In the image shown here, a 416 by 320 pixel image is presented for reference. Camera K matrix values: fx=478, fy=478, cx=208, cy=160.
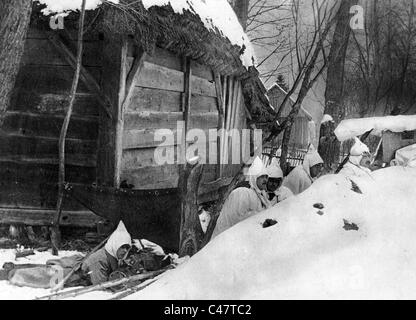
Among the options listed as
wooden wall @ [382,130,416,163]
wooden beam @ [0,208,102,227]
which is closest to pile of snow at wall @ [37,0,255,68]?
wooden beam @ [0,208,102,227]

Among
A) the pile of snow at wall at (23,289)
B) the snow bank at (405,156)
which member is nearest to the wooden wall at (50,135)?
the pile of snow at wall at (23,289)

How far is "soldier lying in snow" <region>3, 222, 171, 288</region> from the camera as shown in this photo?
5.30 meters

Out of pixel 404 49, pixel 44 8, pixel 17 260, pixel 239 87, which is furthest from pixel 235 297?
pixel 404 49

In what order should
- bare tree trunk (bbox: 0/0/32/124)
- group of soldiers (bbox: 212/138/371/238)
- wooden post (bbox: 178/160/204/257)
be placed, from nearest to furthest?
bare tree trunk (bbox: 0/0/32/124) → wooden post (bbox: 178/160/204/257) → group of soldiers (bbox: 212/138/371/238)

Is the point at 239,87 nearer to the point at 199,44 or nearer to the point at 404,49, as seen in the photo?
the point at 199,44

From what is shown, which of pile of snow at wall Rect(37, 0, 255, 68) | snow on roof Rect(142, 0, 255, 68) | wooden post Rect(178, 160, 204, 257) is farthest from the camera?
snow on roof Rect(142, 0, 255, 68)

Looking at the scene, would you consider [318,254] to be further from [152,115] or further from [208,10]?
[208,10]

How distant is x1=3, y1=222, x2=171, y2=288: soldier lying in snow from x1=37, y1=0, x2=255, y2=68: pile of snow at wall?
9.48 ft

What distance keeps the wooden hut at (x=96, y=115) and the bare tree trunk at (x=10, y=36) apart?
1291 mm

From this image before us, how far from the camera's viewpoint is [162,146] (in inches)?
301

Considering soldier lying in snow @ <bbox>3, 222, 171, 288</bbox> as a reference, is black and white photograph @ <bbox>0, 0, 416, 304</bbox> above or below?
above

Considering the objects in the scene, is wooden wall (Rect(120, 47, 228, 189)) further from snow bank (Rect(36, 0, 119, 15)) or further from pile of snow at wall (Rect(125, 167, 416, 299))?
pile of snow at wall (Rect(125, 167, 416, 299))

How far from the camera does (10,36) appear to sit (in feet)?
16.0

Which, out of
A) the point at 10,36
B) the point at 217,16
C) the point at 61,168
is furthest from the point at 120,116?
the point at 217,16
